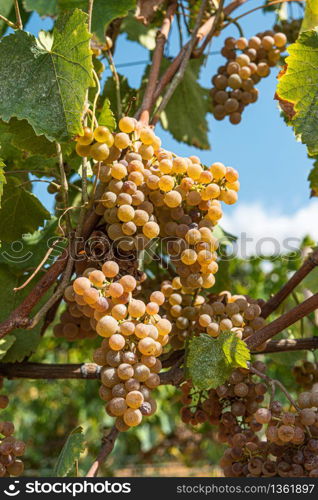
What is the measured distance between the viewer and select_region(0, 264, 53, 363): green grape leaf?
3.52 feet

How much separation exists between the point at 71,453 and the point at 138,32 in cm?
123

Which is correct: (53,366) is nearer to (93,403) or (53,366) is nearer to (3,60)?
(3,60)

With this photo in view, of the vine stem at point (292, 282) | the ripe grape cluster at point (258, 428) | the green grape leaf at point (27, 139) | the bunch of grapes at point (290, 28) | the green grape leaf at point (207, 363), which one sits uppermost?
the bunch of grapes at point (290, 28)

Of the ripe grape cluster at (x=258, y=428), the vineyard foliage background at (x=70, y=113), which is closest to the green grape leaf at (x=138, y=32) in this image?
the vineyard foliage background at (x=70, y=113)

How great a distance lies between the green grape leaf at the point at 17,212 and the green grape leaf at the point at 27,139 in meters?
0.14

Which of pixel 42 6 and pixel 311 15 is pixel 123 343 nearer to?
pixel 311 15

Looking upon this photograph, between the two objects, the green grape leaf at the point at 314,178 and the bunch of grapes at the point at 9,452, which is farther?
the green grape leaf at the point at 314,178

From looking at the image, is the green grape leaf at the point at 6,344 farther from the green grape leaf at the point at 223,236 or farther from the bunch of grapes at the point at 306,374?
the bunch of grapes at the point at 306,374

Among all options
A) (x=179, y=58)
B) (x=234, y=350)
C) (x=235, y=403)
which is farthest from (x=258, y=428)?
(x=179, y=58)

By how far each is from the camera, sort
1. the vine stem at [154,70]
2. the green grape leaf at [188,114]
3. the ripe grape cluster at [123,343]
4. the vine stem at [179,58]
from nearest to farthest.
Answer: the ripe grape cluster at [123,343], the vine stem at [154,70], the vine stem at [179,58], the green grape leaf at [188,114]

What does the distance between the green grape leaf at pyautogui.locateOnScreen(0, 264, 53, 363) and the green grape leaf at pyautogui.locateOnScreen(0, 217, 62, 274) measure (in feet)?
0.05

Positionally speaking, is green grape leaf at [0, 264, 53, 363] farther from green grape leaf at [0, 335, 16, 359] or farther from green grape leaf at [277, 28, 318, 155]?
green grape leaf at [277, 28, 318, 155]

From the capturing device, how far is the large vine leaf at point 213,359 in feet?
2.85

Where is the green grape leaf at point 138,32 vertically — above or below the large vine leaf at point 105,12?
above
